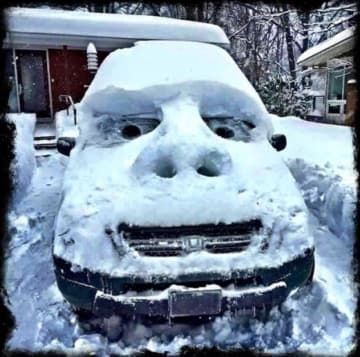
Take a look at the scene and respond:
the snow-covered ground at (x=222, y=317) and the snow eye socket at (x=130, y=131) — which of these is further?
the snow eye socket at (x=130, y=131)

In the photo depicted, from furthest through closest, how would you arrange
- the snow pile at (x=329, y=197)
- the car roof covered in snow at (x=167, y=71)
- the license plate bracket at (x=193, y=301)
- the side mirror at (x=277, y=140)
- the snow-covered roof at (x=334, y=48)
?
the snow-covered roof at (x=334, y=48) < the snow pile at (x=329, y=197) < the side mirror at (x=277, y=140) < the car roof covered in snow at (x=167, y=71) < the license plate bracket at (x=193, y=301)

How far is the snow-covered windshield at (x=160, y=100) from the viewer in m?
3.61

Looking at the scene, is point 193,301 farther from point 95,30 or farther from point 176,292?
point 95,30

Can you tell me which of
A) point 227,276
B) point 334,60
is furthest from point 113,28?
point 227,276

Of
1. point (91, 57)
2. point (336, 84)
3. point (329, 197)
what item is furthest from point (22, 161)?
point (336, 84)

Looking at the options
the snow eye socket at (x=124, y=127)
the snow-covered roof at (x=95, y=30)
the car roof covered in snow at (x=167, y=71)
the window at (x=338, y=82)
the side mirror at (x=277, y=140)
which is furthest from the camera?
the window at (x=338, y=82)

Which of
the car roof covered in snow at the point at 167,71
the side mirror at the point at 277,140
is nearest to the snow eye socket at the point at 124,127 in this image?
the car roof covered in snow at the point at 167,71

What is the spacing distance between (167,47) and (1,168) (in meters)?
2.10

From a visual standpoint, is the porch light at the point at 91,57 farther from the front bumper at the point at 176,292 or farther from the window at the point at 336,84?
the front bumper at the point at 176,292

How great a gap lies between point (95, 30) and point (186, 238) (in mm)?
10985

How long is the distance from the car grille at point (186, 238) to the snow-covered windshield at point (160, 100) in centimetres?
123

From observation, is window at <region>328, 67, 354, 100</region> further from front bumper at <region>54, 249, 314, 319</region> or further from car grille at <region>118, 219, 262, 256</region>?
front bumper at <region>54, 249, 314, 319</region>

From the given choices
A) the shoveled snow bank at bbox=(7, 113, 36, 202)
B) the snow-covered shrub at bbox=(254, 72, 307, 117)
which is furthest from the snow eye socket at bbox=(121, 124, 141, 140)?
the snow-covered shrub at bbox=(254, 72, 307, 117)

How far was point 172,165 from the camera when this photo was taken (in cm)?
299
